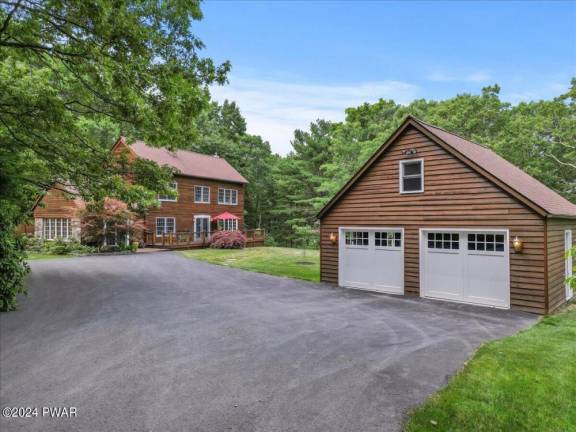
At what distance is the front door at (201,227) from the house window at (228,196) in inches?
92.4

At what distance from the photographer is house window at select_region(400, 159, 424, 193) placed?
11.2m

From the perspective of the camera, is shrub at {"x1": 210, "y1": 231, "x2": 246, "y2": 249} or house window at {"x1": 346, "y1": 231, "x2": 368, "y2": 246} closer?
house window at {"x1": 346, "y1": 231, "x2": 368, "y2": 246}

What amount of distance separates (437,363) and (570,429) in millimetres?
1968

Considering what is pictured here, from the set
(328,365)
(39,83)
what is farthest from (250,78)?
(328,365)

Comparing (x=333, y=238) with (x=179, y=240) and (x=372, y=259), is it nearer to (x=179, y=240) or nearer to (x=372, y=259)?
(x=372, y=259)

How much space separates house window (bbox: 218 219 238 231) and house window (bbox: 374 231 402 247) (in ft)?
67.6

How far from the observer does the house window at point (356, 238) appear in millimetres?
12508

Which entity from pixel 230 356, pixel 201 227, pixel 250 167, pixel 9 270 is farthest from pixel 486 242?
pixel 250 167

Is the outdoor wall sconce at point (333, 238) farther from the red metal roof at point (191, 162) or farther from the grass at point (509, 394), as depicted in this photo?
the red metal roof at point (191, 162)

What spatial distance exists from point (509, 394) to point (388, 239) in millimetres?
7814

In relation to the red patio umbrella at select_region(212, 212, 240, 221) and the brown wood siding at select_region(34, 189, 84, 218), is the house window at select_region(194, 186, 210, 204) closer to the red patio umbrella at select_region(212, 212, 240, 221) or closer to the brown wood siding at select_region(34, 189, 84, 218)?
the red patio umbrella at select_region(212, 212, 240, 221)

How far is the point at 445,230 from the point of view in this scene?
10570 millimetres

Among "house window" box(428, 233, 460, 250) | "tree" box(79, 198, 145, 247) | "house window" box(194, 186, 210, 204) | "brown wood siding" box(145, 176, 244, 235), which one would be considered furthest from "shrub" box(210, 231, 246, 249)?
"house window" box(428, 233, 460, 250)

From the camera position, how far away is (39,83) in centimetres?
1047
